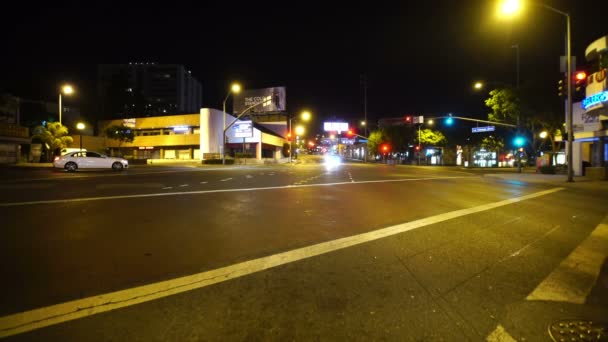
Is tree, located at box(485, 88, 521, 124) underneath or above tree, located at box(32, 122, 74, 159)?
above

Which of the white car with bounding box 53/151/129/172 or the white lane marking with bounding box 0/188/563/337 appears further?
the white car with bounding box 53/151/129/172

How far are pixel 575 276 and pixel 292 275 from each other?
12.5 feet

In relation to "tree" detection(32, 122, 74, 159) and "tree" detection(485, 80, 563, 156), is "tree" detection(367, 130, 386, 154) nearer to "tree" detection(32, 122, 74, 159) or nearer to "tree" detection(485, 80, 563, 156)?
"tree" detection(485, 80, 563, 156)

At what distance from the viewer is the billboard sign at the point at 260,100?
72.1 m

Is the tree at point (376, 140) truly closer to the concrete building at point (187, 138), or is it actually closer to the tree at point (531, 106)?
the concrete building at point (187, 138)

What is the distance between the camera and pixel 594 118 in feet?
81.3

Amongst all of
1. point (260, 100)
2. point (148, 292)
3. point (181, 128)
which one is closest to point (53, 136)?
point (181, 128)

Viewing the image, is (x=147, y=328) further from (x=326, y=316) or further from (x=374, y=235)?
(x=374, y=235)

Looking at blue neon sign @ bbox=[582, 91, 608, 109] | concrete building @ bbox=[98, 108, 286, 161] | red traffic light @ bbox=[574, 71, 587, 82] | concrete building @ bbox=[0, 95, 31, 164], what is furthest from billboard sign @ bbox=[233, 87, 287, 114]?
red traffic light @ bbox=[574, 71, 587, 82]

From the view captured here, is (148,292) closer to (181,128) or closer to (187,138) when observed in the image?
(187,138)

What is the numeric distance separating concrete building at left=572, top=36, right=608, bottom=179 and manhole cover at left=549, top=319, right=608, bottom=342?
18.8 m

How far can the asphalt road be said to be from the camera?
3.15 meters

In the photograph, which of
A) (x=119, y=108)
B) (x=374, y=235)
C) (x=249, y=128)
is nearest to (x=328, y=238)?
(x=374, y=235)

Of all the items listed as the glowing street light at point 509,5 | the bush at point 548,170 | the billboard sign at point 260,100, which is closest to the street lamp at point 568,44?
the glowing street light at point 509,5
